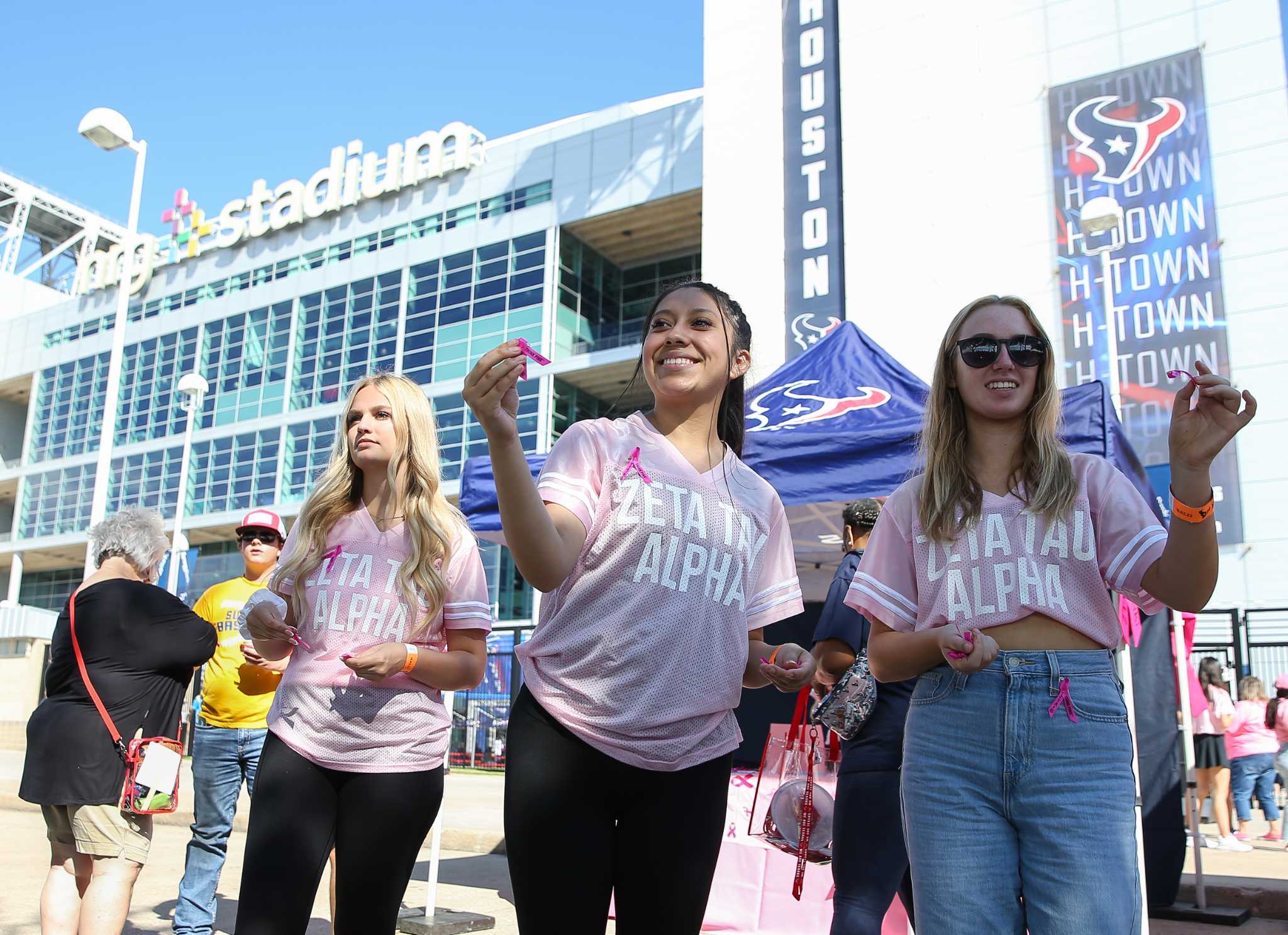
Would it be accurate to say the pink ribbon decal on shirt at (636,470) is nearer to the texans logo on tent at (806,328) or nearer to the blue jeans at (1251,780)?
the blue jeans at (1251,780)

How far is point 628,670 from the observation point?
2.12m

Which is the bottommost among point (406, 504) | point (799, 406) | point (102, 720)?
point (102, 720)

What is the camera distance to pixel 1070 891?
76.5 inches

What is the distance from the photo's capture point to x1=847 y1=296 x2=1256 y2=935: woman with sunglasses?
1977 mm

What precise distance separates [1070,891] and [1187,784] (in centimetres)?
542

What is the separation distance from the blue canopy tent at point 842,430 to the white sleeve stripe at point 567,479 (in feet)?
10.7

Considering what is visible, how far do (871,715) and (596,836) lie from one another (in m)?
1.74

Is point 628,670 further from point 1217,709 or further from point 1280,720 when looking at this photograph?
point 1217,709

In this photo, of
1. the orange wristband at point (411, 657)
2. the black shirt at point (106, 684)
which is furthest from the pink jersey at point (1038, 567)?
the black shirt at point (106, 684)

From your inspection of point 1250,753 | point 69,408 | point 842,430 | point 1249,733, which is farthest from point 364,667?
point 69,408

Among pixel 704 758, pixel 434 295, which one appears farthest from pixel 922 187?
pixel 704 758

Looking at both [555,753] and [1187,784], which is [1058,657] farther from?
[1187,784]

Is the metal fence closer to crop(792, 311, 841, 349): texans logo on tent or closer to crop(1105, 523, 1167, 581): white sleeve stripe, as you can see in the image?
crop(792, 311, 841, 349): texans logo on tent

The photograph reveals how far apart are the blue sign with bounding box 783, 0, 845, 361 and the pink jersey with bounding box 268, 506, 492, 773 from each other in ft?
61.3
